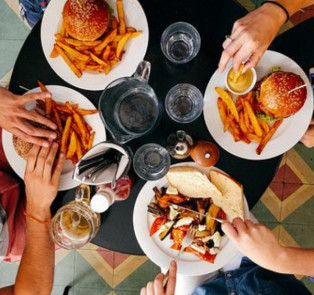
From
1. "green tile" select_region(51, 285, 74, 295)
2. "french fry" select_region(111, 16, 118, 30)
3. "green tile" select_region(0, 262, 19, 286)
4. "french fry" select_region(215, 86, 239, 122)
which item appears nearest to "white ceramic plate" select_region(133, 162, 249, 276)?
"french fry" select_region(215, 86, 239, 122)

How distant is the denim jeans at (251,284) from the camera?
1.65 m

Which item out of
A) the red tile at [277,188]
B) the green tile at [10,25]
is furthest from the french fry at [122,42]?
the red tile at [277,188]

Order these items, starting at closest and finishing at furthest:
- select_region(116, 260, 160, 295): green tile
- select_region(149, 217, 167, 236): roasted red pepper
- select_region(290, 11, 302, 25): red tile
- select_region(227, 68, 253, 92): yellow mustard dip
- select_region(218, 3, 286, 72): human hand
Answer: select_region(218, 3, 286, 72): human hand → select_region(227, 68, 253, 92): yellow mustard dip → select_region(149, 217, 167, 236): roasted red pepper → select_region(290, 11, 302, 25): red tile → select_region(116, 260, 160, 295): green tile

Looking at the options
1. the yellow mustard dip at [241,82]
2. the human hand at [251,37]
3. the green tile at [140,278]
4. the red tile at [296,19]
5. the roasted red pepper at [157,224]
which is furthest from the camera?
the green tile at [140,278]

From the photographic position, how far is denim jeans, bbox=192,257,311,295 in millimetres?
1646

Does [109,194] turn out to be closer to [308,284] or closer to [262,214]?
[262,214]

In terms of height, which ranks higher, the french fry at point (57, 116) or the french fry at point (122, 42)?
the french fry at point (122, 42)

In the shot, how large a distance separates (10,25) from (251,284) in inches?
79.4

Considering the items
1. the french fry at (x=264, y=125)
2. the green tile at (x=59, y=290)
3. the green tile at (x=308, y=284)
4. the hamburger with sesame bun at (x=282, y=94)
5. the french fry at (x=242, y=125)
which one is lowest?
the green tile at (x=59, y=290)

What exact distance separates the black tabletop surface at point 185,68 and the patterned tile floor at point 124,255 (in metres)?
0.90

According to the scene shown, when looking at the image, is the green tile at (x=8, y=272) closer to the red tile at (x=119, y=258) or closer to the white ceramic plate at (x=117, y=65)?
the red tile at (x=119, y=258)

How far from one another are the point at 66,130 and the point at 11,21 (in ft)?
4.39

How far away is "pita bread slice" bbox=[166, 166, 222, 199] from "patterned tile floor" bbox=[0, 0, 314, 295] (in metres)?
1.00

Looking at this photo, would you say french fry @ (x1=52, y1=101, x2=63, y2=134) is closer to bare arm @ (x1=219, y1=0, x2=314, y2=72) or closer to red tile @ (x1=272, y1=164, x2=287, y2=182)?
bare arm @ (x1=219, y1=0, x2=314, y2=72)
